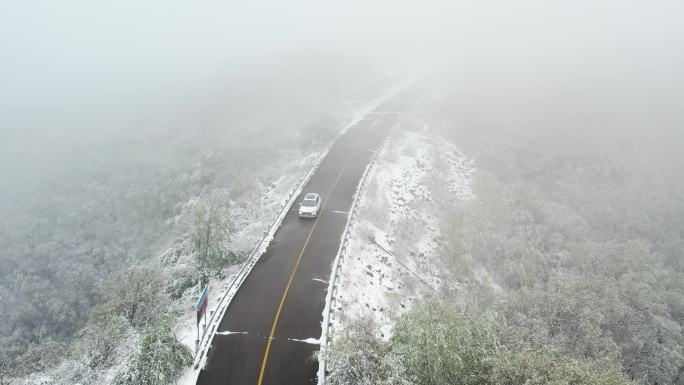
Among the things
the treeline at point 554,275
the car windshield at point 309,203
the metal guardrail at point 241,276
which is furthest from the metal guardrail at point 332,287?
the metal guardrail at point 241,276

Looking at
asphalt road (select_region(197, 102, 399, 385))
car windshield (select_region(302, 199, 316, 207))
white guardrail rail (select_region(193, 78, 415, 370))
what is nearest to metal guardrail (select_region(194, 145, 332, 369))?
white guardrail rail (select_region(193, 78, 415, 370))

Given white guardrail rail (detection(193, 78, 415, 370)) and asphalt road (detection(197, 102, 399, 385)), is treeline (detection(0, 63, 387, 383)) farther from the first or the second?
asphalt road (detection(197, 102, 399, 385))

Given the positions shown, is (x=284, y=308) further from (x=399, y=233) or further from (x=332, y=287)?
(x=399, y=233)

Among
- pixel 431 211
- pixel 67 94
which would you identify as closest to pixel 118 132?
pixel 67 94

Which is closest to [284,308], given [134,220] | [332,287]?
[332,287]

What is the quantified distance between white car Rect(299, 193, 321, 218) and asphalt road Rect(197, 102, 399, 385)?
50 cm

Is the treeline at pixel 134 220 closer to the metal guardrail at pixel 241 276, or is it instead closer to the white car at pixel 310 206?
the metal guardrail at pixel 241 276

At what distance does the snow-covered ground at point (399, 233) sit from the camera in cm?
2131

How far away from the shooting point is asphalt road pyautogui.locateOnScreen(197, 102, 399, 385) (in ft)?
51.6

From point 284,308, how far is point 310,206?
10.2 m

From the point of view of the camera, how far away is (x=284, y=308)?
63.5 feet

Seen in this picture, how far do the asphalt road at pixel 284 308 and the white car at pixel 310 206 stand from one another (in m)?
0.50

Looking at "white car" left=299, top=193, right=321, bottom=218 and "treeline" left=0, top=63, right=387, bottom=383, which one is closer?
"treeline" left=0, top=63, right=387, bottom=383

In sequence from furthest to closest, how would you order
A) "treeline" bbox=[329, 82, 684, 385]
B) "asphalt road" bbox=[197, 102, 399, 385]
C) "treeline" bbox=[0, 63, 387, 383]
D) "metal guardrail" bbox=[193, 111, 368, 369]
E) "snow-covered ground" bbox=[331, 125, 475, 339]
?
"snow-covered ground" bbox=[331, 125, 475, 339] → "treeline" bbox=[0, 63, 387, 383] → "metal guardrail" bbox=[193, 111, 368, 369] → "asphalt road" bbox=[197, 102, 399, 385] → "treeline" bbox=[329, 82, 684, 385]
